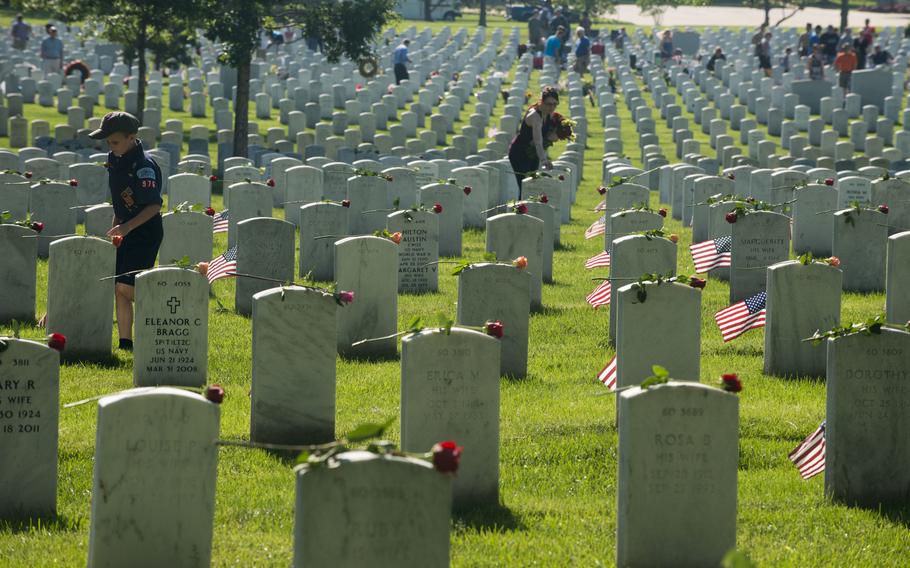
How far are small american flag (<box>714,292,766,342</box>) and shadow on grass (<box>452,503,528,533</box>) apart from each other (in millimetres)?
5011

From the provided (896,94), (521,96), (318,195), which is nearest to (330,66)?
(521,96)

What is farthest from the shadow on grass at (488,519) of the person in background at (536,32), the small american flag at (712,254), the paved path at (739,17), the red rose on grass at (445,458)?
the paved path at (739,17)

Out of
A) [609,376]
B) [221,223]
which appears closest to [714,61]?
[221,223]

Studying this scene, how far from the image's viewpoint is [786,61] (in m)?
53.8

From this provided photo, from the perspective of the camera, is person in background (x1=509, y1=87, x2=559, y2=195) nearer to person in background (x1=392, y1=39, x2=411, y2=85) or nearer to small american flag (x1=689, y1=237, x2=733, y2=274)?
small american flag (x1=689, y1=237, x2=733, y2=274)

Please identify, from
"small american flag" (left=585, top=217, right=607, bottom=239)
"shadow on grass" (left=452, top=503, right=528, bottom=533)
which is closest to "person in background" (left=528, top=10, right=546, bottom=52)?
"small american flag" (left=585, top=217, right=607, bottom=239)

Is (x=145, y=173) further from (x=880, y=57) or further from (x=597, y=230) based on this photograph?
(x=880, y=57)

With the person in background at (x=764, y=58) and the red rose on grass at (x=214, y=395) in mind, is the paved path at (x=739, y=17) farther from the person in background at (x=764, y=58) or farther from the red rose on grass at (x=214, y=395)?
the red rose on grass at (x=214, y=395)

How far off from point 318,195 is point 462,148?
10150 mm

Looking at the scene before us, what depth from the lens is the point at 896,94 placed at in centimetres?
4509

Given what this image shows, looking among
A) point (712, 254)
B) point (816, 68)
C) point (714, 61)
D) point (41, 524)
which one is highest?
point (714, 61)

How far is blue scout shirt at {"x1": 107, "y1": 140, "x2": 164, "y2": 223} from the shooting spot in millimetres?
11438

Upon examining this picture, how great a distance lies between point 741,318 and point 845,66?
3343 centimetres

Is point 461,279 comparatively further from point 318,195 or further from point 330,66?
point 330,66
